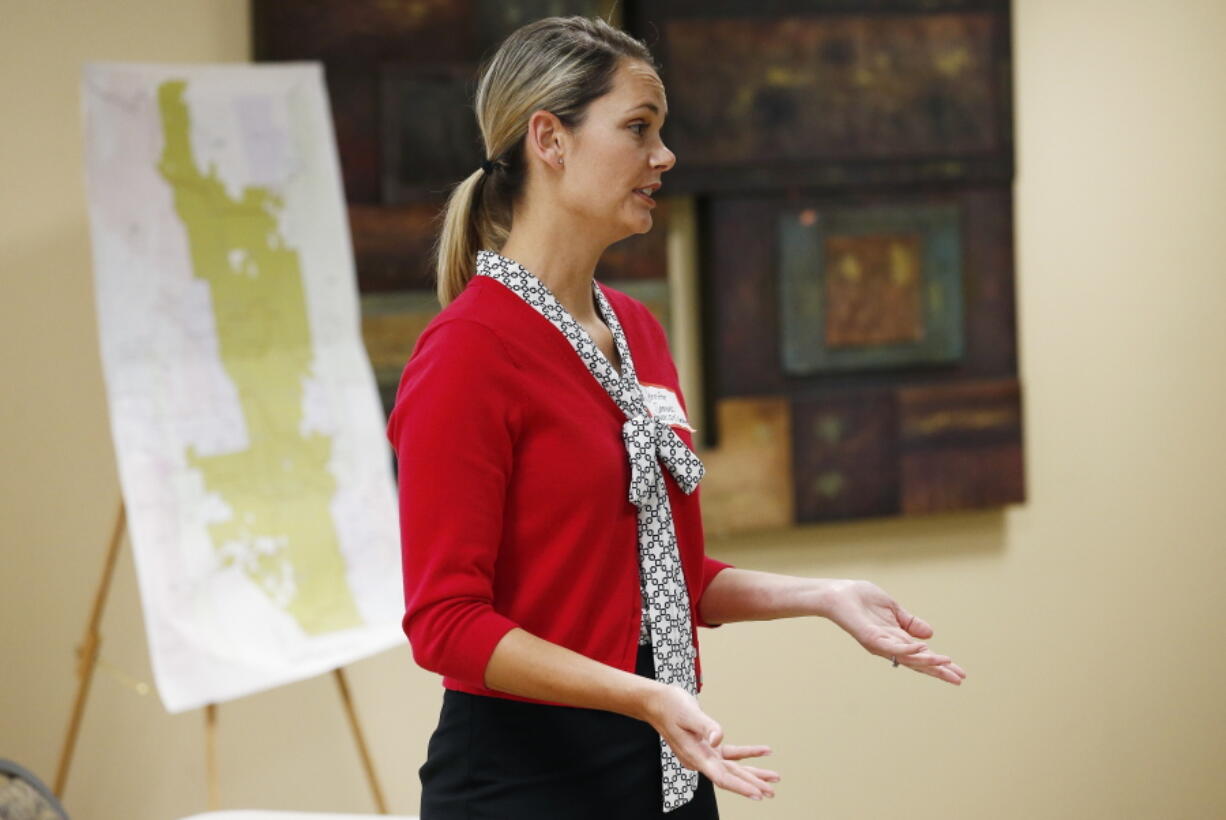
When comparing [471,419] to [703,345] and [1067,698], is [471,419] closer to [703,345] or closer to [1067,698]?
[703,345]

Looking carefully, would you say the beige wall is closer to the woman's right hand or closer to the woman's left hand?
the woman's left hand

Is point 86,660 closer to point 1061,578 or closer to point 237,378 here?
point 237,378

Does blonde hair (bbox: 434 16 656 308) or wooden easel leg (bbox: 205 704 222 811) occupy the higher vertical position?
blonde hair (bbox: 434 16 656 308)

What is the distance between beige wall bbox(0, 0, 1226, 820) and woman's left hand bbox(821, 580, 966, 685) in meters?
1.76

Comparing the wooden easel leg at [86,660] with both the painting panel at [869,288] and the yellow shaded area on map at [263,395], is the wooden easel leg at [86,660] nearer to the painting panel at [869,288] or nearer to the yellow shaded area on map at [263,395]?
the yellow shaded area on map at [263,395]

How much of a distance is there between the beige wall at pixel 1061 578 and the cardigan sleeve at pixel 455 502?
1.90m

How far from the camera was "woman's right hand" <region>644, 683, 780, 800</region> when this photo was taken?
3.49ft

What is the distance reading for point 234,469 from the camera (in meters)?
2.54

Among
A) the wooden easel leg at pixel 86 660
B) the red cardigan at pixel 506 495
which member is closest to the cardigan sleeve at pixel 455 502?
the red cardigan at pixel 506 495

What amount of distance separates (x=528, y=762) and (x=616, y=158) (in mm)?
578

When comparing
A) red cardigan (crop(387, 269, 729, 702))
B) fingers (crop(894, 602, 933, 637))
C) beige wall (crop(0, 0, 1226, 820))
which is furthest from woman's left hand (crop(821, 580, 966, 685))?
beige wall (crop(0, 0, 1226, 820))

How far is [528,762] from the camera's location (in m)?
1.30

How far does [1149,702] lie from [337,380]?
2.23 metres

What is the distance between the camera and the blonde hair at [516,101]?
1.35m
